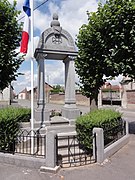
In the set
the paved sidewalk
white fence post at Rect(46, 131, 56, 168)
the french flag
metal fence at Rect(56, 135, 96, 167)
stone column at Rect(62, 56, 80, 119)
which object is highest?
the french flag

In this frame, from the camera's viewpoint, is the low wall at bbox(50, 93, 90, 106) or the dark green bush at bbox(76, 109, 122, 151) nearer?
the dark green bush at bbox(76, 109, 122, 151)

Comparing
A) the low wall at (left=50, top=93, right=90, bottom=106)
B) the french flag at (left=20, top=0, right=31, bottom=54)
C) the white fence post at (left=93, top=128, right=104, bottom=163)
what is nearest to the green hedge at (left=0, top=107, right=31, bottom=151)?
the french flag at (left=20, top=0, right=31, bottom=54)

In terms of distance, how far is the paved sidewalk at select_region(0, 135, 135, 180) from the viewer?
4496 millimetres

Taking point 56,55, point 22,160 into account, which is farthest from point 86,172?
point 56,55

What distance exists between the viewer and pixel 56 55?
28.9 ft

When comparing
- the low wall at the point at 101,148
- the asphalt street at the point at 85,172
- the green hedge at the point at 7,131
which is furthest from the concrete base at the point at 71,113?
the asphalt street at the point at 85,172

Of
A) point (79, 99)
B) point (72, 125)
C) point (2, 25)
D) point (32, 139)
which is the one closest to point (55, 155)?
point (32, 139)

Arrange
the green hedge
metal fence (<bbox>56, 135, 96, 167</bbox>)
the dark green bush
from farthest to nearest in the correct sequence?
1. the dark green bush
2. the green hedge
3. metal fence (<bbox>56, 135, 96, 167</bbox>)

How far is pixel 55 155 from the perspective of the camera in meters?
4.87

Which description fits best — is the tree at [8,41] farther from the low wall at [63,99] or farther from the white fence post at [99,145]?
the low wall at [63,99]

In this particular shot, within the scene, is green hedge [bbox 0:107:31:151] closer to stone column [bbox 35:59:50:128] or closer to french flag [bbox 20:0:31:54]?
stone column [bbox 35:59:50:128]

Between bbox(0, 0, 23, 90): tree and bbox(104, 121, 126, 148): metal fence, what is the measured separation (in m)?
5.35

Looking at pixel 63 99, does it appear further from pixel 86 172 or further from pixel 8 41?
pixel 86 172

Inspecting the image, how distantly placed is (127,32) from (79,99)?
2487cm
